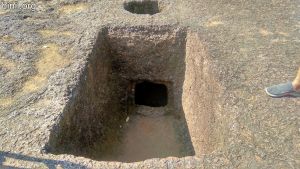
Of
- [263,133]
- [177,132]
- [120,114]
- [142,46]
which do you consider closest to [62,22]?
[142,46]

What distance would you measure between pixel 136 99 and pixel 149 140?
1459 millimetres

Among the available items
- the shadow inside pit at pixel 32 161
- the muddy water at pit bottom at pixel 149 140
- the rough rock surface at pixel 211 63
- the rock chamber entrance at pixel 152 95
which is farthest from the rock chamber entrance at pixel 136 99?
the shadow inside pit at pixel 32 161

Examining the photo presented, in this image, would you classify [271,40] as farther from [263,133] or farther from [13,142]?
[13,142]

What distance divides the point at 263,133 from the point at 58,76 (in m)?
→ 3.33

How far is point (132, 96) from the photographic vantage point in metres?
8.54

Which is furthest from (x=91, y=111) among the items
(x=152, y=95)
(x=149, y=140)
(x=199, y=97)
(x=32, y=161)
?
(x=152, y=95)

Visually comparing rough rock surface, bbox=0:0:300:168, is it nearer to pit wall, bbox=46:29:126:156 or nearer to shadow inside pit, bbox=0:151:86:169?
shadow inside pit, bbox=0:151:86:169

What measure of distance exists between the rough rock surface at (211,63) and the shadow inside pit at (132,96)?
1.16 ft

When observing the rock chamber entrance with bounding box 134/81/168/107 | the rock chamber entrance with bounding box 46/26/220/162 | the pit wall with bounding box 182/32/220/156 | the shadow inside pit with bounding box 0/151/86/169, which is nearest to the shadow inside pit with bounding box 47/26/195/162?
the rock chamber entrance with bounding box 46/26/220/162

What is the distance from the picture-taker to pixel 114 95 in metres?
7.89

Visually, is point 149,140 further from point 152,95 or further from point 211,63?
point 211,63

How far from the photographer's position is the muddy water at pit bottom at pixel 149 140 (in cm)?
726

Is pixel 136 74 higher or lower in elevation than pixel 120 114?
higher

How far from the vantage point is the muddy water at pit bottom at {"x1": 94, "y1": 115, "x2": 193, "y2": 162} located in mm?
7258
